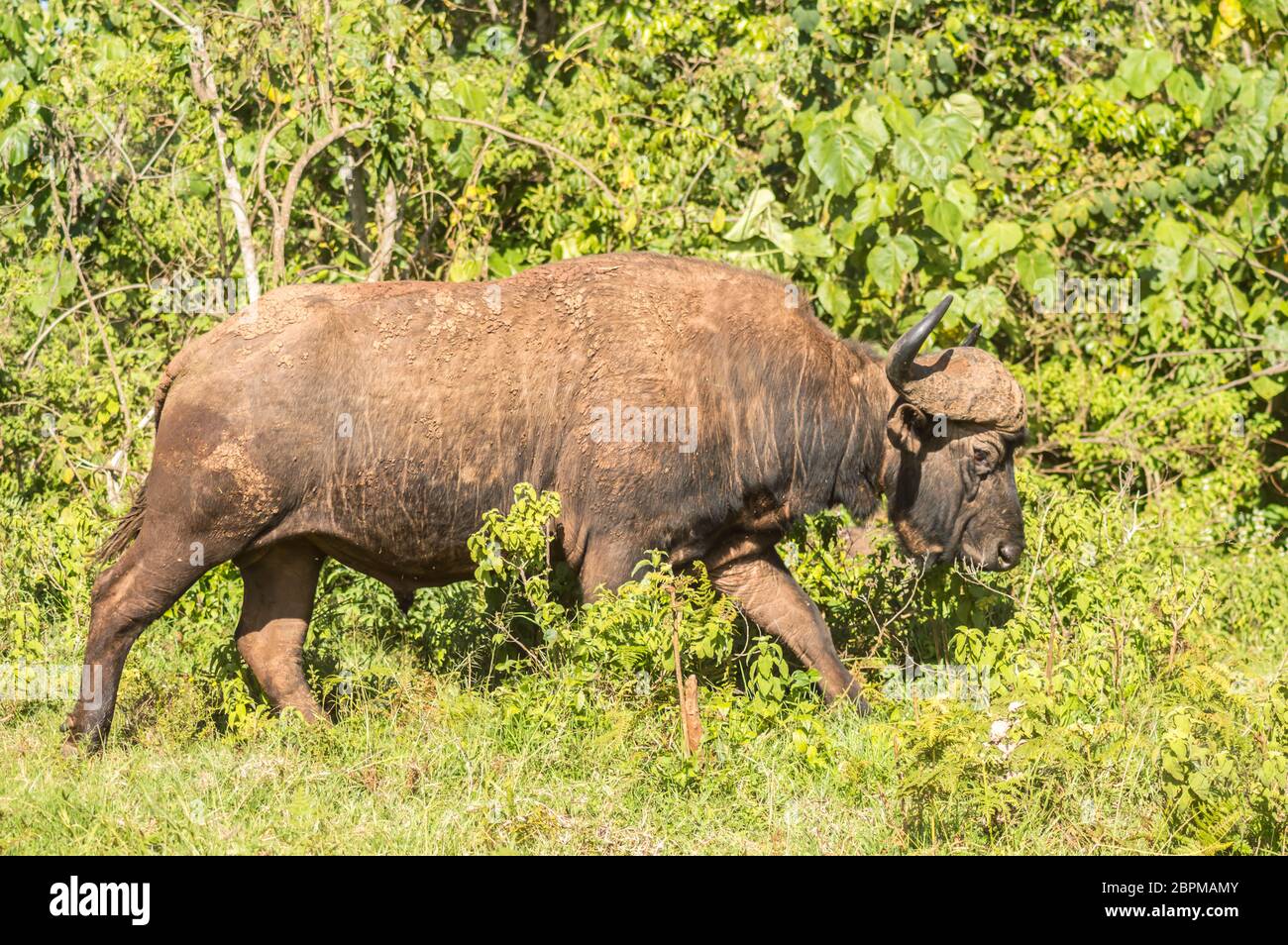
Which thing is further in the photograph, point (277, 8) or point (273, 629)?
point (277, 8)

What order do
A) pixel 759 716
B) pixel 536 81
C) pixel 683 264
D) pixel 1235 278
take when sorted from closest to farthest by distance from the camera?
pixel 759 716
pixel 683 264
pixel 1235 278
pixel 536 81

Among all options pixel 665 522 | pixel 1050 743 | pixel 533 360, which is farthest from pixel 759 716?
pixel 533 360

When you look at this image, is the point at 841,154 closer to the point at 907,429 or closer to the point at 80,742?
the point at 907,429

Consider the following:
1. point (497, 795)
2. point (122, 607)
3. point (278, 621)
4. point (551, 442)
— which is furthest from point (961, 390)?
point (122, 607)

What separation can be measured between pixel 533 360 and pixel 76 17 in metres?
6.14

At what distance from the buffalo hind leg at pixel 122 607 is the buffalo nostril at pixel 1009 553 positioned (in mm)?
3783

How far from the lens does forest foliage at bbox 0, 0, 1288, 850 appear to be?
285 inches

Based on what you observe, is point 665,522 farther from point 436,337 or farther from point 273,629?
point 273,629

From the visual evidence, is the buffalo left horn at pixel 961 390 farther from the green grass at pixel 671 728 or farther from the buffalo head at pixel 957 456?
the green grass at pixel 671 728

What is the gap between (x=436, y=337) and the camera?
6.85m

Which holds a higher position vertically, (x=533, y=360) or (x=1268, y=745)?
(x=533, y=360)

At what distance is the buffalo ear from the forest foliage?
0.71 m

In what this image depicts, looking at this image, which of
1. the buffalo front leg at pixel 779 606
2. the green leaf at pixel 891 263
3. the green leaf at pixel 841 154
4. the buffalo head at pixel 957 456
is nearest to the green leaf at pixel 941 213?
the green leaf at pixel 891 263

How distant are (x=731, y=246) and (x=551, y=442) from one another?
3.38m
